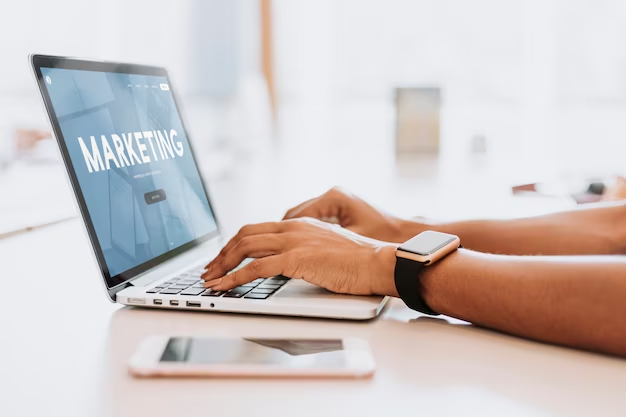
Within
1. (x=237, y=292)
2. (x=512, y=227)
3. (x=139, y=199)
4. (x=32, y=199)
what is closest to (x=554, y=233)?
(x=512, y=227)

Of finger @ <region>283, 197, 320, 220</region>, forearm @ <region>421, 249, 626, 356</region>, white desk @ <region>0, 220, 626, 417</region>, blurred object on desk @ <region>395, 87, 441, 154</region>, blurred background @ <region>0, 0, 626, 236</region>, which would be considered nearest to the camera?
white desk @ <region>0, 220, 626, 417</region>

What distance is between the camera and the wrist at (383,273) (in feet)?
2.56

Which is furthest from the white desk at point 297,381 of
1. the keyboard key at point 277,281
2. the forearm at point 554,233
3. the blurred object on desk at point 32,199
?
the blurred object on desk at point 32,199

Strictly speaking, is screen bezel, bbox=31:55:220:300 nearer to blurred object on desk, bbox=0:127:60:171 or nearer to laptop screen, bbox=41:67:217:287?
laptop screen, bbox=41:67:217:287

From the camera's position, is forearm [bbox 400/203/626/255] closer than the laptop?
No

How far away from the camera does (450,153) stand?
2799 mm

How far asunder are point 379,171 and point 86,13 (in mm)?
1092

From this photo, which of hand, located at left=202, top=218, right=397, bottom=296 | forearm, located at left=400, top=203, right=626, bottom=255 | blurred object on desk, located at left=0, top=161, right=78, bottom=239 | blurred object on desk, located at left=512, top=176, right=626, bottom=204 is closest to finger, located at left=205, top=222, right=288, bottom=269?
hand, located at left=202, top=218, right=397, bottom=296

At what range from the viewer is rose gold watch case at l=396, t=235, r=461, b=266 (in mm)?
733

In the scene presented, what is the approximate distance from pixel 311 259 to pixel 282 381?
0.27m

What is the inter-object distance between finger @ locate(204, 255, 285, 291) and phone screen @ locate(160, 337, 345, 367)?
172mm

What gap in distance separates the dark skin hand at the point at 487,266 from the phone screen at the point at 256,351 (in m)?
0.17

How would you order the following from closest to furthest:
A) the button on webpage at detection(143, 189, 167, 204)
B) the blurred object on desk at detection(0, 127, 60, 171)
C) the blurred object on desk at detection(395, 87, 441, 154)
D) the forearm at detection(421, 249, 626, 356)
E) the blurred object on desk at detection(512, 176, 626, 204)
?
the forearm at detection(421, 249, 626, 356), the button on webpage at detection(143, 189, 167, 204), the blurred object on desk at detection(512, 176, 626, 204), the blurred object on desk at detection(0, 127, 60, 171), the blurred object on desk at detection(395, 87, 441, 154)

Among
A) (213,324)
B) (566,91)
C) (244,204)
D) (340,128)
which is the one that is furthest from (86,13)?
(566,91)
